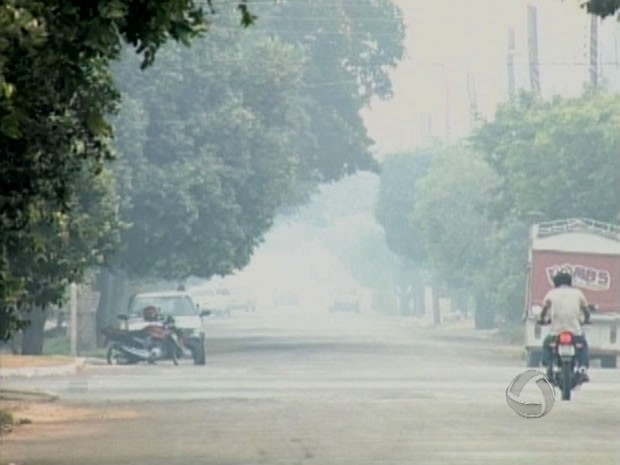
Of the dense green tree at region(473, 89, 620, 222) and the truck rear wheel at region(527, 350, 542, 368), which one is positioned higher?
the dense green tree at region(473, 89, 620, 222)

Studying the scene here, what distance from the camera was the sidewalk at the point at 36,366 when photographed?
41188mm

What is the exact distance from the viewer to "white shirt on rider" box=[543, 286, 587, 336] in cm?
2697

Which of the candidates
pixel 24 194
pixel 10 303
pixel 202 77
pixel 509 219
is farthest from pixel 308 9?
pixel 24 194

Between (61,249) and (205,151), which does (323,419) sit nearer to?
(61,249)

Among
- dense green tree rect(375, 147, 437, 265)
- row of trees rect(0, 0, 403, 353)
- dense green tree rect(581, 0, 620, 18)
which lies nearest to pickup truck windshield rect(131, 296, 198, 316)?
row of trees rect(0, 0, 403, 353)

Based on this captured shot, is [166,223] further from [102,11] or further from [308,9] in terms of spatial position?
[102,11]

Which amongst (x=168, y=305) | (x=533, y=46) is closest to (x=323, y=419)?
(x=168, y=305)

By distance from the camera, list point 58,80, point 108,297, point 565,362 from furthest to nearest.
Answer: point 108,297 → point 565,362 → point 58,80

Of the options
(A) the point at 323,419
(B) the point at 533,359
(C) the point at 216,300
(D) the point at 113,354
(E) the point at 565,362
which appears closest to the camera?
(A) the point at 323,419

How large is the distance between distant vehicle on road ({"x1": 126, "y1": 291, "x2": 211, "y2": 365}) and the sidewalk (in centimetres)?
292

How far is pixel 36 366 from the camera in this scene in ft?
140

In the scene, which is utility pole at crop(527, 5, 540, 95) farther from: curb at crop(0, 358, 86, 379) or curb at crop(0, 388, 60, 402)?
curb at crop(0, 388, 60, 402)

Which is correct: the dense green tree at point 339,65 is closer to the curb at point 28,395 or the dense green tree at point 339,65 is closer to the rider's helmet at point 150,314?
the rider's helmet at point 150,314

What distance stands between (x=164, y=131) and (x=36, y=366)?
632 inches
